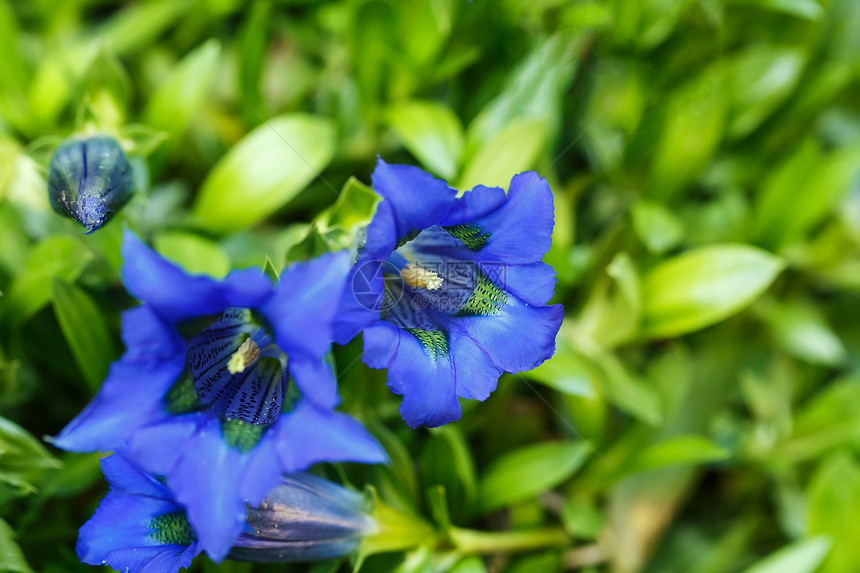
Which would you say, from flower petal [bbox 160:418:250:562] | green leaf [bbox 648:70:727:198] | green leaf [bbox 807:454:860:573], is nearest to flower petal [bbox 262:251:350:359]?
flower petal [bbox 160:418:250:562]

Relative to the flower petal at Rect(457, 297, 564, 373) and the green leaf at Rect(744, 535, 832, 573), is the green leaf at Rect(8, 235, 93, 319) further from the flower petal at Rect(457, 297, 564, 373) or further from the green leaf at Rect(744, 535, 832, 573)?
the green leaf at Rect(744, 535, 832, 573)

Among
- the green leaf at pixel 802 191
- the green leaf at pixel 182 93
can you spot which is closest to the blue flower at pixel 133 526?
the green leaf at pixel 182 93

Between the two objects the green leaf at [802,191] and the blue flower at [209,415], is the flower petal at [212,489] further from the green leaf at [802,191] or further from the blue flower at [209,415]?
the green leaf at [802,191]

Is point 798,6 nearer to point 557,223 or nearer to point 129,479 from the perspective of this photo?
point 557,223

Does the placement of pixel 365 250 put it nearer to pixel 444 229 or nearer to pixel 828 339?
pixel 444 229

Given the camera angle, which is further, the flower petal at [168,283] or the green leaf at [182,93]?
the green leaf at [182,93]

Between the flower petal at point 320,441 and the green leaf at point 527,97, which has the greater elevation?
the green leaf at point 527,97
